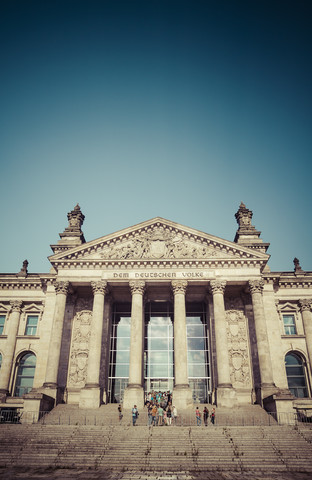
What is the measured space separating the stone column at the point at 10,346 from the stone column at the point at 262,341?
24.5 m

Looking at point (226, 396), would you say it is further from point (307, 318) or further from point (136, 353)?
point (307, 318)

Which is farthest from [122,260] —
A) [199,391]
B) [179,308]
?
[199,391]

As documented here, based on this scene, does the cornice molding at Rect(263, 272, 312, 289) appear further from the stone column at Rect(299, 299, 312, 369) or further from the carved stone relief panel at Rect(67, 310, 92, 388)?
the carved stone relief panel at Rect(67, 310, 92, 388)

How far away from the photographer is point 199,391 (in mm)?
34844

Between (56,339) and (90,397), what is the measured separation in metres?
5.95

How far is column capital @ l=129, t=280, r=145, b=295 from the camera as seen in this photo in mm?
33906

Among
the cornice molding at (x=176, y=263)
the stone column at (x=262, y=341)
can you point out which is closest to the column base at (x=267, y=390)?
the stone column at (x=262, y=341)

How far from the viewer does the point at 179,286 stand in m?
33.9

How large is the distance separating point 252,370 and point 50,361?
18.5 meters

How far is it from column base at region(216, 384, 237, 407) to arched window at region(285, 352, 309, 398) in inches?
394

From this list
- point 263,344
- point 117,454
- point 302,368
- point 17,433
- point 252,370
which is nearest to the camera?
point 117,454

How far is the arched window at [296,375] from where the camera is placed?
36094 mm

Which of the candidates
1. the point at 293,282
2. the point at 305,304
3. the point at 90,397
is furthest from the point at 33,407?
the point at 305,304

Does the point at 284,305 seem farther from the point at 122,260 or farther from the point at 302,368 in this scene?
the point at 122,260
